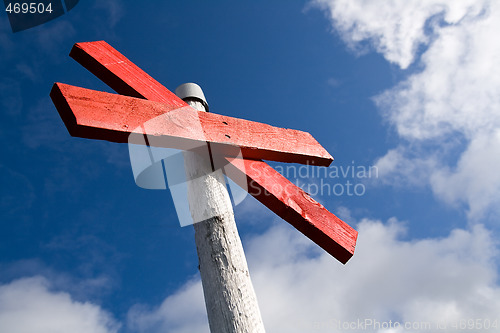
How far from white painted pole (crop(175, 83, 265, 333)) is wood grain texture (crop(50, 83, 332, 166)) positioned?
155 mm

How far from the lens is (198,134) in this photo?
1.87 m

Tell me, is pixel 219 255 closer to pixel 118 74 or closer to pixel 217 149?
pixel 217 149

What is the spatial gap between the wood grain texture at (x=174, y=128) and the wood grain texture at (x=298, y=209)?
0.13m

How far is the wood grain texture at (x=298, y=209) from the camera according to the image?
188 cm

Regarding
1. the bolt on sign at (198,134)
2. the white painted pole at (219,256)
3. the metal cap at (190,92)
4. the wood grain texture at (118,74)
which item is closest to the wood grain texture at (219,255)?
the white painted pole at (219,256)

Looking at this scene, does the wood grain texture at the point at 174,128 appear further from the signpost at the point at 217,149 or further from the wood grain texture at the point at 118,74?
the wood grain texture at the point at 118,74

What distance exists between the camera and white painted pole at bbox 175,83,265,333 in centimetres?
155

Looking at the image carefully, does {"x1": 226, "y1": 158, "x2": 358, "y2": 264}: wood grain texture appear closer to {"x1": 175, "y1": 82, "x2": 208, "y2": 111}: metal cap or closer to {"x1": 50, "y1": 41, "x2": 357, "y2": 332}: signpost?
{"x1": 50, "y1": 41, "x2": 357, "y2": 332}: signpost

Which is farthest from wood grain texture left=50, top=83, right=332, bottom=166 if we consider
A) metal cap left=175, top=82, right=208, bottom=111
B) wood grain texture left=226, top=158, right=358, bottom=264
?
metal cap left=175, top=82, right=208, bottom=111

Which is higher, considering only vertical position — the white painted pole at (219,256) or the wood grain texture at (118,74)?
the wood grain texture at (118,74)

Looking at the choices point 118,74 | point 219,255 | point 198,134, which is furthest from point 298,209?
point 118,74

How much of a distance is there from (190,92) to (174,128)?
628mm

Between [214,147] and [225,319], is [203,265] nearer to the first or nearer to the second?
[225,319]

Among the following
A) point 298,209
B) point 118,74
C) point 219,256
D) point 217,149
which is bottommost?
point 219,256
